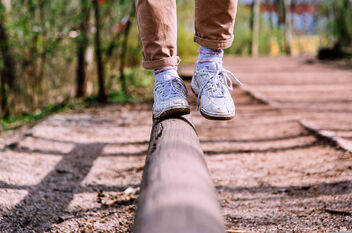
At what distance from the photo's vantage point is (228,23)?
174cm

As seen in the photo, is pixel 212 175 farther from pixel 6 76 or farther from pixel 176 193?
pixel 6 76

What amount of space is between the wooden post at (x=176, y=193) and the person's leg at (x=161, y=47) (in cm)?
38

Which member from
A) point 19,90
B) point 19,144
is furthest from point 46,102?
point 19,144

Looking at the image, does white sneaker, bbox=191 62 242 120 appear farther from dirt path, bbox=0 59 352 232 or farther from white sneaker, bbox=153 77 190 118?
dirt path, bbox=0 59 352 232

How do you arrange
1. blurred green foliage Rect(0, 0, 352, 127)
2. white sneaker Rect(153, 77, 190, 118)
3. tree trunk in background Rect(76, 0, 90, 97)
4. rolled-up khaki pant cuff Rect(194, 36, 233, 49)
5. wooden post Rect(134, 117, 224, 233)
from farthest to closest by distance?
tree trunk in background Rect(76, 0, 90, 97)
blurred green foliage Rect(0, 0, 352, 127)
rolled-up khaki pant cuff Rect(194, 36, 233, 49)
white sneaker Rect(153, 77, 190, 118)
wooden post Rect(134, 117, 224, 233)

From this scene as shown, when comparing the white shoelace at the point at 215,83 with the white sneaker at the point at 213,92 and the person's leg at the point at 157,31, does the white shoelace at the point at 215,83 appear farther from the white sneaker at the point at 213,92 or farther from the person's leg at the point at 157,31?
the person's leg at the point at 157,31

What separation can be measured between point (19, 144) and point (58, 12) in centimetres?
404

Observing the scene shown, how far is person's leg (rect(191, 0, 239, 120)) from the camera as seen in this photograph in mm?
1649

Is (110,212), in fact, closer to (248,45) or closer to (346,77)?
(346,77)

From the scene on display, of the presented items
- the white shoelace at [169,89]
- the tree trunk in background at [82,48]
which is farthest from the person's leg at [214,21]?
the tree trunk in background at [82,48]

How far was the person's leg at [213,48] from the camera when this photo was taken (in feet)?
5.41

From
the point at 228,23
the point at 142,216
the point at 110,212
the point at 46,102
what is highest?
the point at 228,23

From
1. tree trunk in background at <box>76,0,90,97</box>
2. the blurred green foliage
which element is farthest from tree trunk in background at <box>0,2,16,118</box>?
tree trunk in background at <box>76,0,90,97</box>

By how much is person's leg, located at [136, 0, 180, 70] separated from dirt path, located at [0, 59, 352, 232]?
80 centimetres
